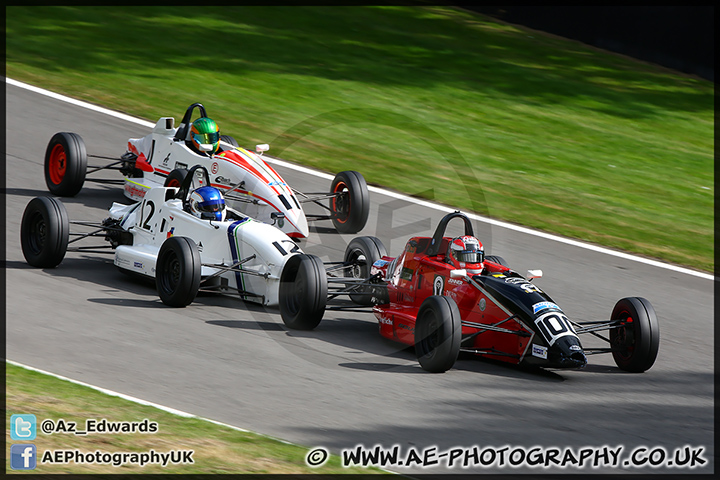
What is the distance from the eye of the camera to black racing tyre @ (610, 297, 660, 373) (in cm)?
923

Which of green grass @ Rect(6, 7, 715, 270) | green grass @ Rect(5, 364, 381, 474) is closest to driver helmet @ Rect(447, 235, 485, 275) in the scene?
green grass @ Rect(5, 364, 381, 474)

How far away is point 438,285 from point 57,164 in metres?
7.11

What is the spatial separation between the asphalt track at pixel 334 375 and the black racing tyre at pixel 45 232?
191 millimetres

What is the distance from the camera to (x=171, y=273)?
10.5 meters

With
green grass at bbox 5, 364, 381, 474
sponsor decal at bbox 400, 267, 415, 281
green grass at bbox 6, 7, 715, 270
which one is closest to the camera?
green grass at bbox 5, 364, 381, 474

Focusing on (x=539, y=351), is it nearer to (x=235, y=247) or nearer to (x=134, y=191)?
(x=235, y=247)

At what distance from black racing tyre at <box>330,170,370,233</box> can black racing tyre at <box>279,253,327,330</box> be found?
12.0 ft

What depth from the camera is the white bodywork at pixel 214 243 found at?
10.6 meters

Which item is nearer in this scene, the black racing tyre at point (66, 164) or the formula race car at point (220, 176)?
the formula race car at point (220, 176)

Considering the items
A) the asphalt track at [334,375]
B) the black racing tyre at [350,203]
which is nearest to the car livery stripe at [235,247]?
the asphalt track at [334,375]

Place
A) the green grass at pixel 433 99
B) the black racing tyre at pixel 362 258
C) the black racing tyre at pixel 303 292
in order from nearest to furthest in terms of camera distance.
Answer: the black racing tyre at pixel 303 292
the black racing tyre at pixel 362 258
the green grass at pixel 433 99

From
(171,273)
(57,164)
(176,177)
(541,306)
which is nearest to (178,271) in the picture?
(171,273)

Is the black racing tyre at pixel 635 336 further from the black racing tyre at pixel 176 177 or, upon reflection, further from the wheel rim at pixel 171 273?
the black racing tyre at pixel 176 177

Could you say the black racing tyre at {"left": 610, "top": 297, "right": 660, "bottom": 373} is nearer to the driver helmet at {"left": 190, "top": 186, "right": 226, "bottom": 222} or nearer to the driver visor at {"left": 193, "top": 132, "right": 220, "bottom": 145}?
the driver helmet at {"left": 190, "top": 186, "right": 226, "bottom": 222}
